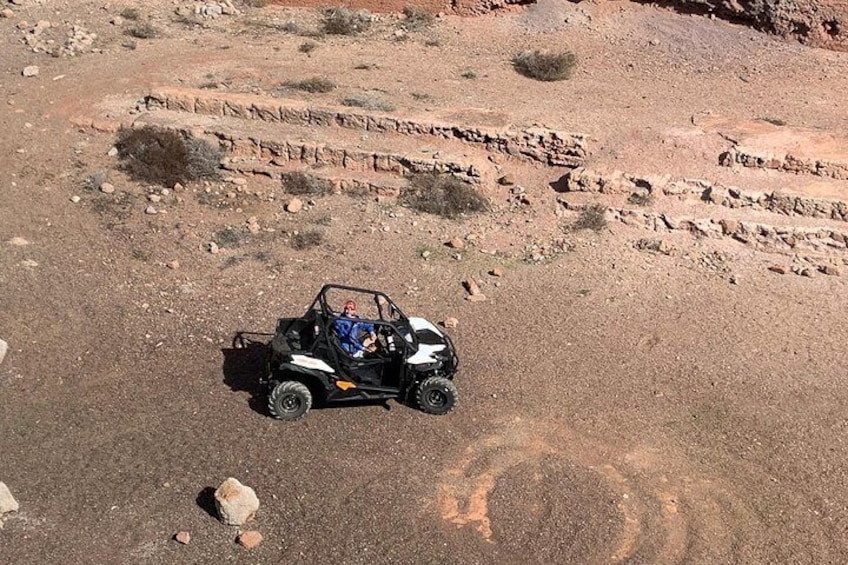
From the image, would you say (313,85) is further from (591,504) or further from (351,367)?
(591,504)

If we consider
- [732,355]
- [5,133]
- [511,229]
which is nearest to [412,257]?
[511,229]

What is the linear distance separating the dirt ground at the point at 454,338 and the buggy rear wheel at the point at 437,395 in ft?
0.50

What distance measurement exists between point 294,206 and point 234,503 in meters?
7.37

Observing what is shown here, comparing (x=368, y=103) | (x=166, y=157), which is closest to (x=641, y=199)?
(x=368, y=103)

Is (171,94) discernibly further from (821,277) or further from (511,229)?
(821,277)

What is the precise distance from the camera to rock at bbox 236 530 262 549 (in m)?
8.81

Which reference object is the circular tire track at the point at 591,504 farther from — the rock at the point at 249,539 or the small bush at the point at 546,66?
the small bush at the point at 546,66

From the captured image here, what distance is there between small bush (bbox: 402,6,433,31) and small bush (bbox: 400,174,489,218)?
26.9 feet

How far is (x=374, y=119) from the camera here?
17.2 m

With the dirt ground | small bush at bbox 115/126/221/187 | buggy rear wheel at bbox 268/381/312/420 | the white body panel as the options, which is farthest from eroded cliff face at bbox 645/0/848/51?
buggy rear wheel at bbox 268/381/312/420

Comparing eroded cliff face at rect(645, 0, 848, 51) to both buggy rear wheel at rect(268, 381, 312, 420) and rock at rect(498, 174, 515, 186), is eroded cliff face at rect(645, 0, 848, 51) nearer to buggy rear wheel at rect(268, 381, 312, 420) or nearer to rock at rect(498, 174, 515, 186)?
rock at rect(498, 174, 515, 186)

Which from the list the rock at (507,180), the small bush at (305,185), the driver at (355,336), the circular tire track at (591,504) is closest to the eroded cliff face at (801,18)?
the rock at (507,180)

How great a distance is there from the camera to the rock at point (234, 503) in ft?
29.3

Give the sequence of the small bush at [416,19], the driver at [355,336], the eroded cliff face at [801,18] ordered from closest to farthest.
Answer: the driver at [355,336]
the eroded cliff face at [801,18]
the small bush at [416,19]
